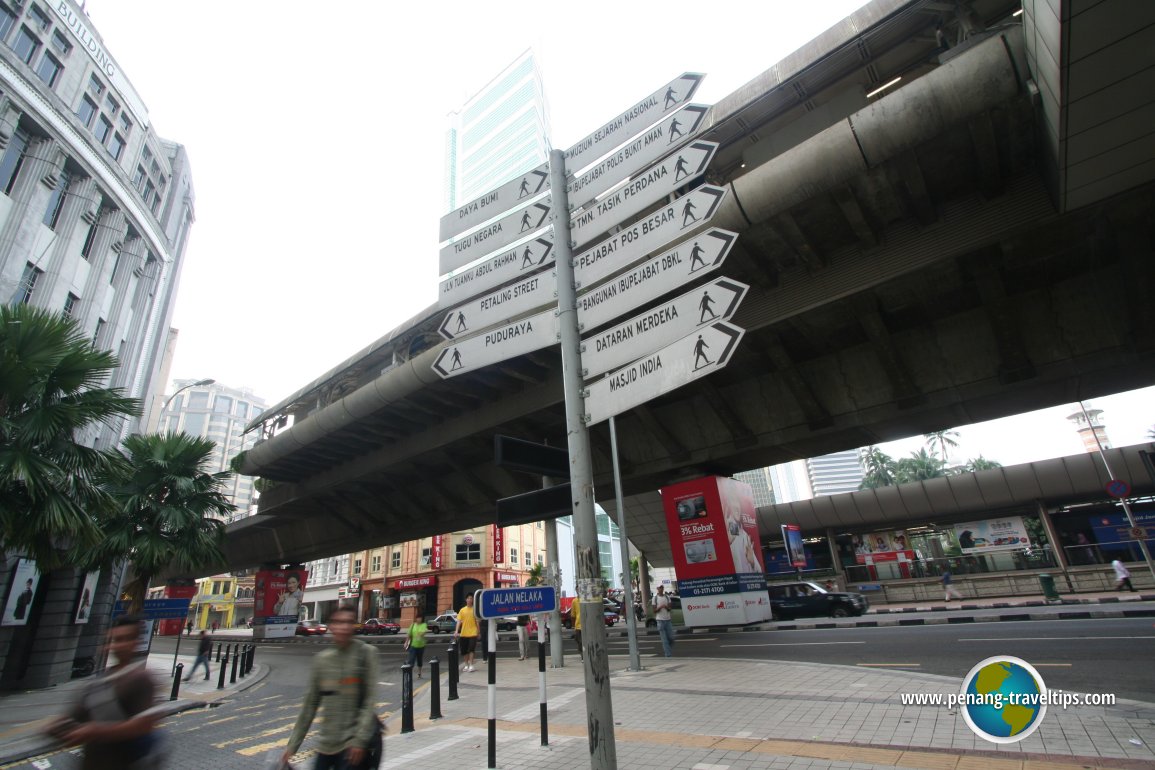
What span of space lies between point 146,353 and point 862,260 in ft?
109

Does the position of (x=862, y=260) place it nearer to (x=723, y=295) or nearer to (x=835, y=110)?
(x=835, y=110)

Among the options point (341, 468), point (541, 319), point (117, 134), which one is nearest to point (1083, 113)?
point (541, 319)

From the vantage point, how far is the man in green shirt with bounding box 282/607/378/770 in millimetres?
3646

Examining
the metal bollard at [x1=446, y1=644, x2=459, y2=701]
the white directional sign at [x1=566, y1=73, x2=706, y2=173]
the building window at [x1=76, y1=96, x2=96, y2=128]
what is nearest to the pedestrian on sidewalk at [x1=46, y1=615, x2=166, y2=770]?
the white directional sign at [x1=566, y1=73, x2=706, y2=173]

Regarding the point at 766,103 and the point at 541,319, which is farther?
the point at 766,103

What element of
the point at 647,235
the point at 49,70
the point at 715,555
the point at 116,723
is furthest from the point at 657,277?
the point at 49,70

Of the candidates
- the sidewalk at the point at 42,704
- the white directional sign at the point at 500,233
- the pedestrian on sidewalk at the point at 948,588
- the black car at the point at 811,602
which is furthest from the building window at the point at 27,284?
the pedestrian on sidewalk at the point at 948,588

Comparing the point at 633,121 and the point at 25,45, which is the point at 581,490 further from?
the point at 25,45

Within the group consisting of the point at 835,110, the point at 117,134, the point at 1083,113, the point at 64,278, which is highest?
the point at 117,134

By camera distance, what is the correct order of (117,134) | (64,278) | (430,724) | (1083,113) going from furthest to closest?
(117,134) → (64,278) → (430,724) → (1083,113)

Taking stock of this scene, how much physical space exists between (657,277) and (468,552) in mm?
49706

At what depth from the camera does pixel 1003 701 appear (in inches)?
221

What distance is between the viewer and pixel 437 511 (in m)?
22.8

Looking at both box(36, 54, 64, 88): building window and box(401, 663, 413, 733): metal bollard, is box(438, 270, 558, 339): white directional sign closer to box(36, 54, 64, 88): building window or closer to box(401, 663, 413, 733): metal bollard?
box(401, 663, 413, 733): metal bollard
